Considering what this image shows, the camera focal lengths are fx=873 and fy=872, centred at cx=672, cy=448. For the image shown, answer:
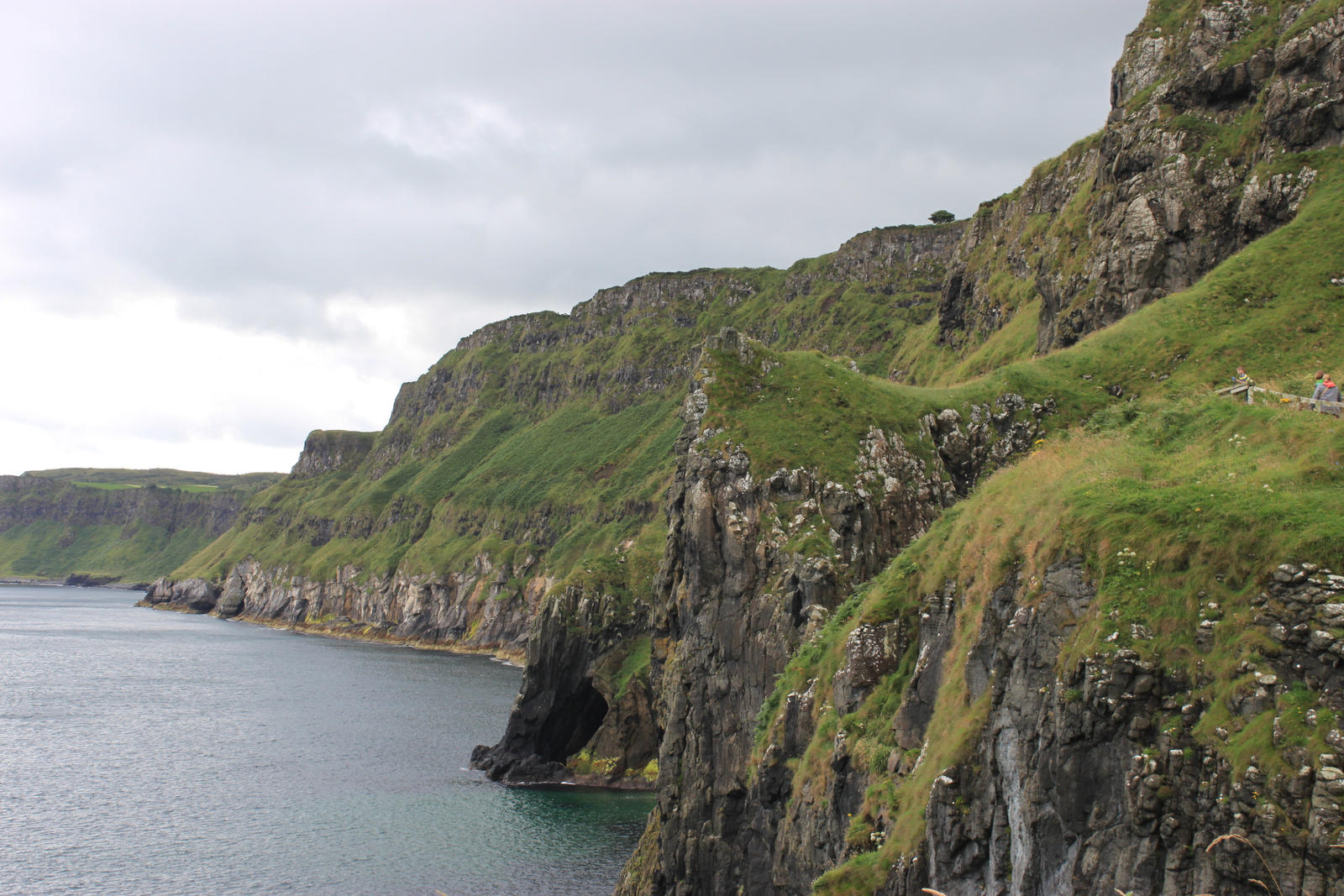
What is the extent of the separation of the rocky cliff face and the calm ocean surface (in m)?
56.3

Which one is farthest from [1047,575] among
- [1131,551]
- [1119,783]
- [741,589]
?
[741,589]

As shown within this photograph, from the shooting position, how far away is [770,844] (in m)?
36.8

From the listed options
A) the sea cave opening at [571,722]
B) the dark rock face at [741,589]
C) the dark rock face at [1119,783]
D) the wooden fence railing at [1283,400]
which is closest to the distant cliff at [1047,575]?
the dark rock face at [1119,783]

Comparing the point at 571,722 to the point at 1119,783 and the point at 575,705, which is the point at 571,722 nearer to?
the point at 575,705

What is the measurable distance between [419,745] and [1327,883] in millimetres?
91996

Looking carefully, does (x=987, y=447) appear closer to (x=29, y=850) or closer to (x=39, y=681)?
(x=29, y=850)

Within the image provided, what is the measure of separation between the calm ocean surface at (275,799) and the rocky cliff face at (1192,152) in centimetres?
5631

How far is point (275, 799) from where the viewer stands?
73.1m

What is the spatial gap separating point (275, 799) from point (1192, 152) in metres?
87.0

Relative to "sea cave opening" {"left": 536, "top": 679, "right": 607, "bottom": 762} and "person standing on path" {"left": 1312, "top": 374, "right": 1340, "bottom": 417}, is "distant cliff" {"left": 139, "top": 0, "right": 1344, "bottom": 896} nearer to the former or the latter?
"sea cave opening" {"left": 536, "top": 679, "right": 607, "bottom": 762}

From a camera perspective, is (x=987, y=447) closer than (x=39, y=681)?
Yes

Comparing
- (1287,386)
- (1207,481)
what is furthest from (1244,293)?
(1207,481)

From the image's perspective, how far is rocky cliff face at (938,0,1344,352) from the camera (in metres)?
56.8

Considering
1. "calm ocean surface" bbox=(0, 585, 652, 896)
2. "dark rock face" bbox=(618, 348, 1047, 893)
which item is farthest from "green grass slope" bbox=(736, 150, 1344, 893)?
"calm ocean surface" bbox=(0, 585, 652, 896)
